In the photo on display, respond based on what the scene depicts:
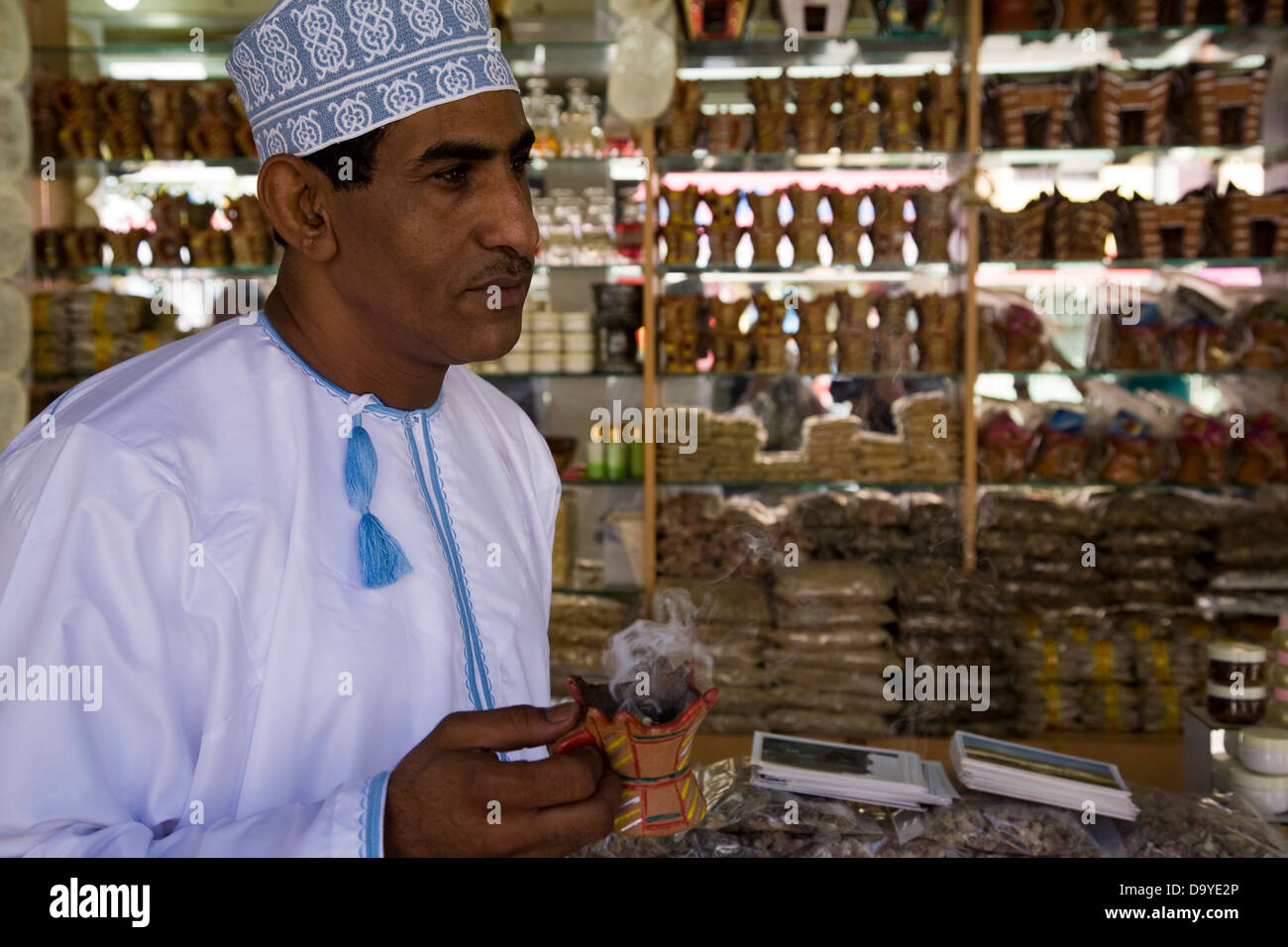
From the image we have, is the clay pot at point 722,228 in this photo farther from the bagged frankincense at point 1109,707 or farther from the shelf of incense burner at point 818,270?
the bagged frankincense at point 1109,707

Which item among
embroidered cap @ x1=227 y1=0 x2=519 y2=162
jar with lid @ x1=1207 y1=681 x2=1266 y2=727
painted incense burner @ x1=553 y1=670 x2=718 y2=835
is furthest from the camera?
jar with lid @ x1=1207 y1=681 x2=1266 y2=727

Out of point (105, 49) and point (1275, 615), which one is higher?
point (105, 49)

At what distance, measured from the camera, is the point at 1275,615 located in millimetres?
3828

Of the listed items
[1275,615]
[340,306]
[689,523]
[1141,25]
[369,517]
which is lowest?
[1275,615]

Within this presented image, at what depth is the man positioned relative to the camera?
1.00 m

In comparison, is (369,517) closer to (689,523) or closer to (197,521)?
(197,521)

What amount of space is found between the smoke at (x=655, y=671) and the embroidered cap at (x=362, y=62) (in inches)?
24.6

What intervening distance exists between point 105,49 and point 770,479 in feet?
9.41

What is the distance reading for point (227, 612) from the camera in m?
1.12

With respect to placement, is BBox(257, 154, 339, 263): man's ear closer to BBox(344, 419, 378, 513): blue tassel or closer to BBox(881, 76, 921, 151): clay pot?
BBox(344, 419, 378, 513): blue tassel

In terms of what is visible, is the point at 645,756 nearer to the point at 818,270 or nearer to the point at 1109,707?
the point at 1109,707

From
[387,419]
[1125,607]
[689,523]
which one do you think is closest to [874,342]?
[689,523]

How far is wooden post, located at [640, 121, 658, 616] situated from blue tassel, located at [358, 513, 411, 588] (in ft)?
9.06

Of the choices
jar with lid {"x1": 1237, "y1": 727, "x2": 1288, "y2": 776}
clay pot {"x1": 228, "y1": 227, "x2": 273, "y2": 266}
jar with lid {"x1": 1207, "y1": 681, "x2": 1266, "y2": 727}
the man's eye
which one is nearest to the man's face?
the man's eye
